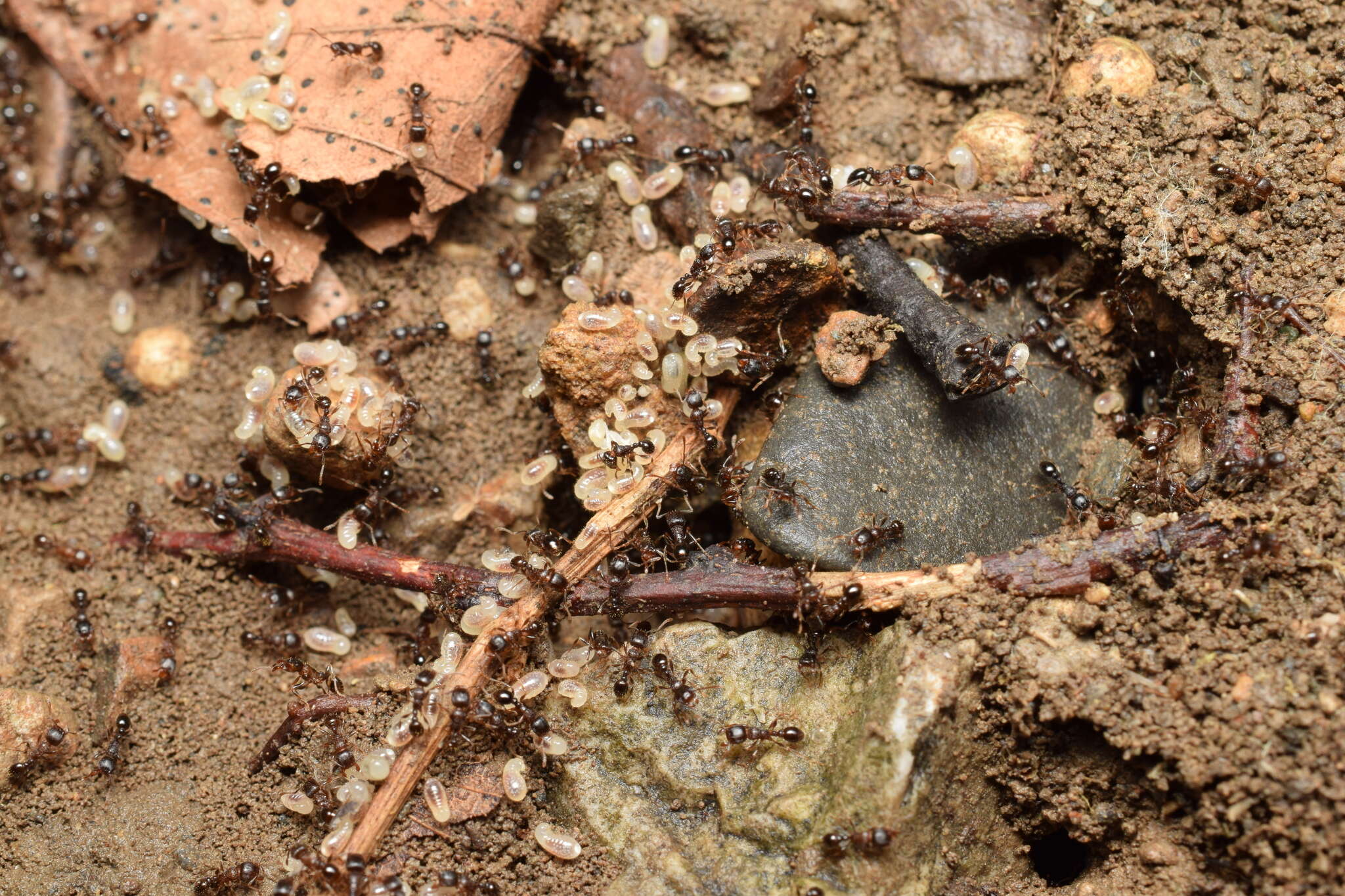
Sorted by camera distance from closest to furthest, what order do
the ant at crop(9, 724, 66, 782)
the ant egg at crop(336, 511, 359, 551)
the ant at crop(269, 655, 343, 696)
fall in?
the ant at crop(9, 724, 66, 782), the ant at crop(269, 655, 343, 696), the ant egg at crop(336, 511, 359, 551)

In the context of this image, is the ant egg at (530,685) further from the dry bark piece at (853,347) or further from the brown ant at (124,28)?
the brown ant at (124,28)

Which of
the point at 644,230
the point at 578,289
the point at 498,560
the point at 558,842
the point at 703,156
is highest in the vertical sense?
the point at 703,156

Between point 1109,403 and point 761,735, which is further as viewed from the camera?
point 1109,403

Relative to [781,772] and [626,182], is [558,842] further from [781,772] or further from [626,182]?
[626,182]

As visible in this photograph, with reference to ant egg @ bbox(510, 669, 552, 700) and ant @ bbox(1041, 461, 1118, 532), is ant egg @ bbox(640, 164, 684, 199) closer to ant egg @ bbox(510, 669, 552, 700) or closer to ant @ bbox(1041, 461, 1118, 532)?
ant @ bbox(1041, 461, 1118, 532)

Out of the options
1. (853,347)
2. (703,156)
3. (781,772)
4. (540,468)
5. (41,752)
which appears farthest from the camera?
(703,156)

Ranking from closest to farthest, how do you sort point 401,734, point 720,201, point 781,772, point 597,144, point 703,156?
point 781,772, point 401,734, point 720,201, point 703,156, point 597,144

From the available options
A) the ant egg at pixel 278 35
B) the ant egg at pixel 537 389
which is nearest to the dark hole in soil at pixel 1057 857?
the ant egg at pixel 537 389

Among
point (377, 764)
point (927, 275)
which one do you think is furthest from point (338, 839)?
point (927, 275)

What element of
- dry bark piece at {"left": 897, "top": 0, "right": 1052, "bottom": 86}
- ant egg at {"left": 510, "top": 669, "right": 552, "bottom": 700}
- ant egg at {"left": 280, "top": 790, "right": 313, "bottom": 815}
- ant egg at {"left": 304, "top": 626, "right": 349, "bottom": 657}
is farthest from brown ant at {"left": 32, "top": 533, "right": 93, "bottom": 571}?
dry bark piece at {"left": 897, "top": 0, "right": 1052, "bottom": 86}
